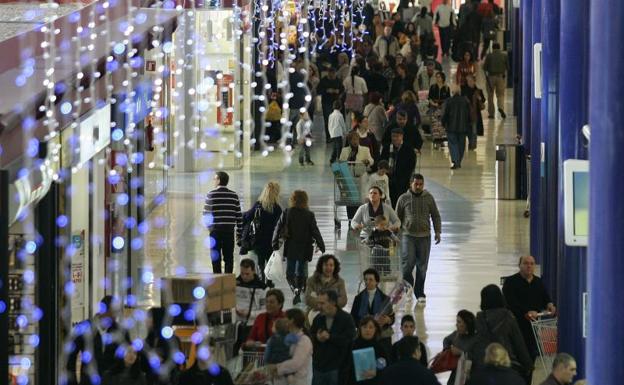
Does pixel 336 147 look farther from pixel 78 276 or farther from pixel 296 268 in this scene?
pixel 78 276

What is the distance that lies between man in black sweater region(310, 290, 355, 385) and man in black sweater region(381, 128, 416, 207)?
9.71 metres

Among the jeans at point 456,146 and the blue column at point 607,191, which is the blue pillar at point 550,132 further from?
the jeans at point 456,146

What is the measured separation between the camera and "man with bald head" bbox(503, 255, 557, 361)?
49.6ft

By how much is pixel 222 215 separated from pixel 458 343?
19.9ft

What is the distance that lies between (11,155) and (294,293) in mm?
7300

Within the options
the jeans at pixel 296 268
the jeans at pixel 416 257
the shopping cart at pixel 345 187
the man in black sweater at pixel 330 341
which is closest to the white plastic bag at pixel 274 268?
the jeans at pixel 296 268

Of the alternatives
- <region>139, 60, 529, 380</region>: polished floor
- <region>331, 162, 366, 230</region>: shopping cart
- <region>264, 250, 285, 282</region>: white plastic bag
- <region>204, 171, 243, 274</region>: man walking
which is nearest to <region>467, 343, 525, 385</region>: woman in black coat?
<region>139, 60, 529, 380</region>: polished floor

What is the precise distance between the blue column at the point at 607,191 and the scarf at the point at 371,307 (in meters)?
7.18

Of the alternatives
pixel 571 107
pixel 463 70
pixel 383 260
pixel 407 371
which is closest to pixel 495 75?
pixel 463 70

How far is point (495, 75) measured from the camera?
3847 centimetres

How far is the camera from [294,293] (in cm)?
1878

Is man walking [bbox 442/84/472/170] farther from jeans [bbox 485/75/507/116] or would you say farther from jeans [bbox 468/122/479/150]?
jeans [bbox 485/75/507/116]

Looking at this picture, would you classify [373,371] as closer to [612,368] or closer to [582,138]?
[582,138]

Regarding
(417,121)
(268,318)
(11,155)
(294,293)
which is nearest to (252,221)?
(294,293)
